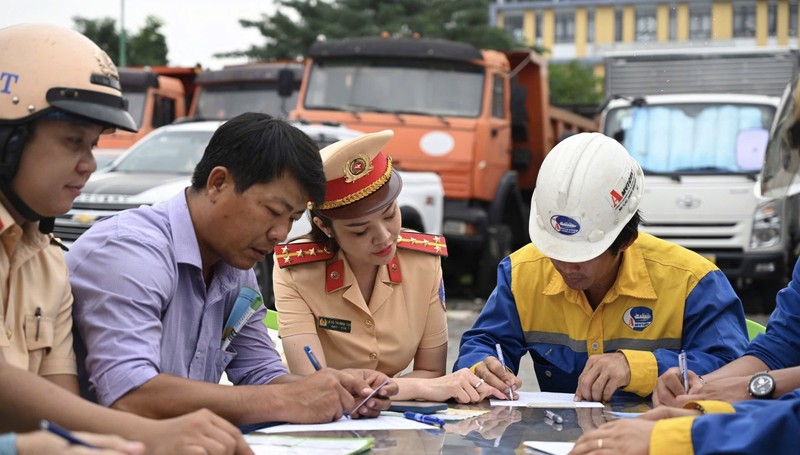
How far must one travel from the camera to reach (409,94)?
39.5ft

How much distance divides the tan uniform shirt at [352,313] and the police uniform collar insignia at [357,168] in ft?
1.29

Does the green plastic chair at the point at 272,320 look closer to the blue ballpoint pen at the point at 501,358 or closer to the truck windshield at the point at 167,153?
the blue ballpoint pen at the point at 501,358

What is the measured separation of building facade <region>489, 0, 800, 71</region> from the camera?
5428 centimetres

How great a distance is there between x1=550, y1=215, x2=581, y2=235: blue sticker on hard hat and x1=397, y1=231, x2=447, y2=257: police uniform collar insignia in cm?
76

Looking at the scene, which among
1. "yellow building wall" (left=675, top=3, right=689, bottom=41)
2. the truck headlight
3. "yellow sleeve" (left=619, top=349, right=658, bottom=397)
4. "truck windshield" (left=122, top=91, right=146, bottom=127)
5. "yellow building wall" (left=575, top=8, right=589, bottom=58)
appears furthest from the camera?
"yellow building wall" (left=575, top=8, right=589, bottom=58)

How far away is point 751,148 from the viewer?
11.6 meters

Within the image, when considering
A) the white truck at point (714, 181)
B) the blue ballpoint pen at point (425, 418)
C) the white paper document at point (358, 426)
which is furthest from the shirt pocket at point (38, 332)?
the white truck at point (714, 181)

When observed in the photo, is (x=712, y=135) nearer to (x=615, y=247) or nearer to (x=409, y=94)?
(x=409, y=94)

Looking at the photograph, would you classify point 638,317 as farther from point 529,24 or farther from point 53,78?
point 529,24

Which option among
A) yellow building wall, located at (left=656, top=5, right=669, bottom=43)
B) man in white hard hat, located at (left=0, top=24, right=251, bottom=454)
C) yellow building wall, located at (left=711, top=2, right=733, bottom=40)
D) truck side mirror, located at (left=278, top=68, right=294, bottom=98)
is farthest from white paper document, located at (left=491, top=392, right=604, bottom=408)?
yellow building wall, located at (left=656, top=5, right=669, bottom=43)

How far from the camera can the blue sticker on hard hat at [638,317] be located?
152 inches

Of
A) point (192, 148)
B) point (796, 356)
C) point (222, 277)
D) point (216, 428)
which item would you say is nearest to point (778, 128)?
point (796, 356)

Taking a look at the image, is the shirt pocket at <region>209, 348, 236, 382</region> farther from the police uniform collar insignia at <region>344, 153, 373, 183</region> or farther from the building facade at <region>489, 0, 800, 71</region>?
the building facade at <region>489, 0, 800, 71</region>

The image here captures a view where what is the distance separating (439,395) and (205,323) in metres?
0.80
